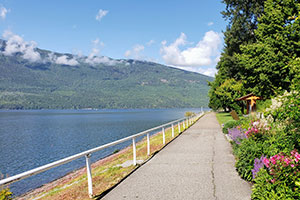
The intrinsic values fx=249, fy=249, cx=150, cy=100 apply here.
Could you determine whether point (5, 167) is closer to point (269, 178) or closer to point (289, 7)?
point (269, 178)

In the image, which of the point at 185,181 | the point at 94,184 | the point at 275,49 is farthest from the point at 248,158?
the point at 275,49

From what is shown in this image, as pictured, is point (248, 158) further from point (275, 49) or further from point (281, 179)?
point (275, 49)

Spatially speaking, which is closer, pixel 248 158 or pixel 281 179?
pixel 281 179

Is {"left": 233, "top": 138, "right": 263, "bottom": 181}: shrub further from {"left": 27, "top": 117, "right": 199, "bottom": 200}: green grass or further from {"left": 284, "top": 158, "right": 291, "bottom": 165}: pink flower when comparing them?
{"left": 27, "top": 117, "right": 199, "bottom": 200}: green grass

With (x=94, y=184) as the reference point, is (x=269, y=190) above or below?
above

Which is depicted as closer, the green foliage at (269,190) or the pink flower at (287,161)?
the green foliage at (269,190)

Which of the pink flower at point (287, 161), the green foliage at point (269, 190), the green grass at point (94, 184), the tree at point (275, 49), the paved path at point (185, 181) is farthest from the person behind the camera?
the tree at point (275, 49)

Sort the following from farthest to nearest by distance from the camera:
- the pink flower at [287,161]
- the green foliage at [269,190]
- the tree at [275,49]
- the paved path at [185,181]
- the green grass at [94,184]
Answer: the tree at [275,49], the green grass at [94,184], the paved path at [185,181], the pink flower at [287,161], the green foliage at [269,190]

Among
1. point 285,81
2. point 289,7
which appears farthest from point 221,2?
point 285,81

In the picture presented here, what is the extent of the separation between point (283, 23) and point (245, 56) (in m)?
3.86

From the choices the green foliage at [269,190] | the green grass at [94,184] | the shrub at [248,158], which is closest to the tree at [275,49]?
the green grass at [94,184]

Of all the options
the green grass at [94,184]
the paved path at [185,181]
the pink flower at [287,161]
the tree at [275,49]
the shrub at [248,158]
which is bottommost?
the green grass at [94,184]

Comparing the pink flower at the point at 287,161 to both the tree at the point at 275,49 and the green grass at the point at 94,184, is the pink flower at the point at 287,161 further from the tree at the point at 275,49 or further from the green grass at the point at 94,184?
A: the tree at the point at 275,49

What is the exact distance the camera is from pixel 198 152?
11.3 metres
